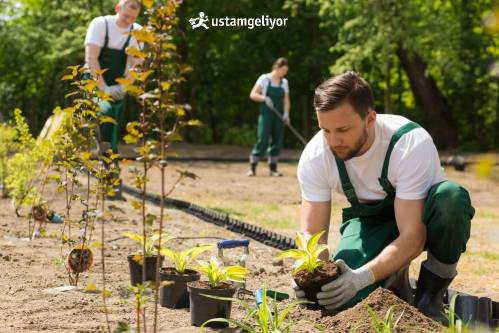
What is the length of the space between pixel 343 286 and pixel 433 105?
1588cm

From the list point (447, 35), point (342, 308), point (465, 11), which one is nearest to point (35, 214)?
point (342, 308)

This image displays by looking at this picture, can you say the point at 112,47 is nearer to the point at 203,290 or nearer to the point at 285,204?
the point at 285,204

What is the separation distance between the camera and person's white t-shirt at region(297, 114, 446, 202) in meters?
3.29

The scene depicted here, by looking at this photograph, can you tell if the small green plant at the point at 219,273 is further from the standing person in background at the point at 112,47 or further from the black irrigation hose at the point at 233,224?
the standing person in background at the point at 112,47

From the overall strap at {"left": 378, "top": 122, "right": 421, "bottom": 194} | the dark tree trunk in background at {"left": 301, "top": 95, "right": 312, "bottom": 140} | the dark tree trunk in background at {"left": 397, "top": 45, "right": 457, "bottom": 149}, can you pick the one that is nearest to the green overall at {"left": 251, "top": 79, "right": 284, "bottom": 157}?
the dark tree trunk in background at {"left": 397, "top": 45, "right": 457, "bottom": 149}

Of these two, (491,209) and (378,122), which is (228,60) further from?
(378,122)

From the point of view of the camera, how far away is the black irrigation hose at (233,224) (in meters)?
5.72

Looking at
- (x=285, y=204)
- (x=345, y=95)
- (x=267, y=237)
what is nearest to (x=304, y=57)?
(x=285, y=204)

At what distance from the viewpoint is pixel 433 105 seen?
1828 cm

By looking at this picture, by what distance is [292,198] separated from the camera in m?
9.36

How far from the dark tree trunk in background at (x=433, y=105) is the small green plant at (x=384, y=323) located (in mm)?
15730

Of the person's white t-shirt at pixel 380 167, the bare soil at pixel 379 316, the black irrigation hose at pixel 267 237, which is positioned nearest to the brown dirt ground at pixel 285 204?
the black irrigation hose at pixel 267 237

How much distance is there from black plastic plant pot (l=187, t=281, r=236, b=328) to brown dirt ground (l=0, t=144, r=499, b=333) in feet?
0.23

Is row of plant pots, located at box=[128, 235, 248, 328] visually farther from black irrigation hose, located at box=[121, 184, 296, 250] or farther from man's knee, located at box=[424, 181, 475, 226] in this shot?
black irrigation hose, located at box=[121, 184, 296, 250]
